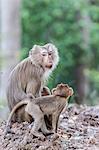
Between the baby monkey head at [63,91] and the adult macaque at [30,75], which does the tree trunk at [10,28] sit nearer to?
the adult macaque at [30,75]

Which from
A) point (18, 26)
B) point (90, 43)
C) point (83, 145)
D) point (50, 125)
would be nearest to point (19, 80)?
point (50, 125)

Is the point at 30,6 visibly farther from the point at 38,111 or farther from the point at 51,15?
the point at 38,111

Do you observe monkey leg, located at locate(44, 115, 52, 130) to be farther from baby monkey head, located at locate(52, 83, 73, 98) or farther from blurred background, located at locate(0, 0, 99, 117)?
blurred background, located at locate(0, 0, 99, 117)

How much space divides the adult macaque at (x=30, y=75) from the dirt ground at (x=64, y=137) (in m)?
0.29

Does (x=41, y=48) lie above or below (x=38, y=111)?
above

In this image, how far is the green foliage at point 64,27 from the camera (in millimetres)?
22656

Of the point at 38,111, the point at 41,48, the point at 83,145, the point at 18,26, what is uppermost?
the point at 18,26

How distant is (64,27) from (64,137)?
54.3 feet

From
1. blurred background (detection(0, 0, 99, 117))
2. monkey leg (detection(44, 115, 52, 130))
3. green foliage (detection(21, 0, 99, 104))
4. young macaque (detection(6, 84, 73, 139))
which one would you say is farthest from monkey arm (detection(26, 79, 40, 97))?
green foliage (detection(21, 0, 99, 104))

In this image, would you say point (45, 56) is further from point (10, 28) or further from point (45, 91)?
point (10, 28)

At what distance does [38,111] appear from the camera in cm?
700

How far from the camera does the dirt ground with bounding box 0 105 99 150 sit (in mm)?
6898

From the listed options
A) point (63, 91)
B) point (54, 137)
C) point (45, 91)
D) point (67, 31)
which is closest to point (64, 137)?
point (54, 137)

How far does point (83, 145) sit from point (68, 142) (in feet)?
0.73
